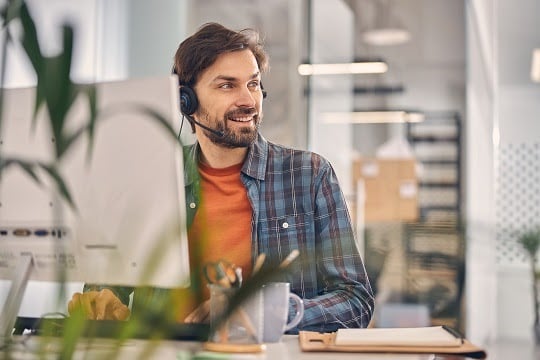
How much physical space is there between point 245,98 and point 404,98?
259 cm

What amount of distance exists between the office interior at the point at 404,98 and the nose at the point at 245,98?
159cm

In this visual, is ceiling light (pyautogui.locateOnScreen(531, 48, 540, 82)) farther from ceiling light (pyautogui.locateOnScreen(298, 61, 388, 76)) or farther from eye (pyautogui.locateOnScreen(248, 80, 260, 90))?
eye (pyautogui.locateOnScreen(248, 80, 260, 90))

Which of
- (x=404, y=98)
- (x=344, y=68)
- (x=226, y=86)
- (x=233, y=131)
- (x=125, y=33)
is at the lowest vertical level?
(x=233, y=131)

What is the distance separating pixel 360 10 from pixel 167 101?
11.6ft

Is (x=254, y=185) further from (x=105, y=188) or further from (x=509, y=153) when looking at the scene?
(x=509, y=153)

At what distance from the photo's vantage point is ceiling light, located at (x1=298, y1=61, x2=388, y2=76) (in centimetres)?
424

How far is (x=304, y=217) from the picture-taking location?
1.89m

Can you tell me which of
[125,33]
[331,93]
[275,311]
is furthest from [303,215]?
[331,93]

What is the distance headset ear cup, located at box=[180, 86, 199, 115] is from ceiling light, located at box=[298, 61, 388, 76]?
230 centimetres

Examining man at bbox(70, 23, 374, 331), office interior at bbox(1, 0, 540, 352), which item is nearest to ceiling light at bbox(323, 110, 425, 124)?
office interior at bbox(1, 0, 540, 352)

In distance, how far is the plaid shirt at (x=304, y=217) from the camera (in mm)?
1711

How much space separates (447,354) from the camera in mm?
1215

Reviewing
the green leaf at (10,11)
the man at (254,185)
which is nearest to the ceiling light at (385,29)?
the man at (254,185)

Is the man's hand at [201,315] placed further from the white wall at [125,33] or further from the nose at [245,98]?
the white wall at [125,33]
